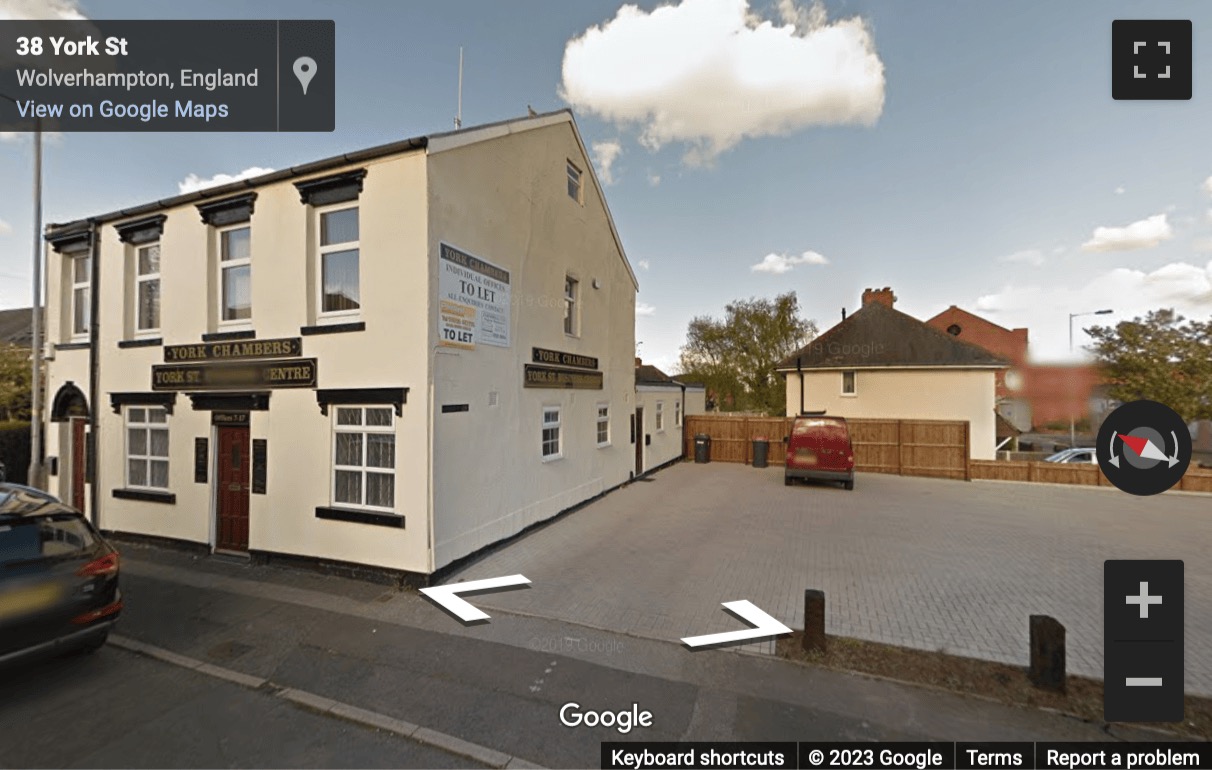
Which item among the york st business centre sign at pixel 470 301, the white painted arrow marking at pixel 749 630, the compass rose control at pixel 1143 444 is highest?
the york st business centre sign at pixel 470 301

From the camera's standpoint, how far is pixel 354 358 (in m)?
7.05

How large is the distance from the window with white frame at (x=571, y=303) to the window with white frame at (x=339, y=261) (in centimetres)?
487

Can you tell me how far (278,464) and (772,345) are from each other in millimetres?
29294

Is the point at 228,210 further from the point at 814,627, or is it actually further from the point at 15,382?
the point at 15,382

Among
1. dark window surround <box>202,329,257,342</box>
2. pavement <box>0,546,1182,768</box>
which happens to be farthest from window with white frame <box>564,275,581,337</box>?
pavement <box>0,546,1182,768</box>

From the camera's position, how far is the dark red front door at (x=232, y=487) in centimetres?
792

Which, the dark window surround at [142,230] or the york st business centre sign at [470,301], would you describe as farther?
A: the dark window surround at [142,230]

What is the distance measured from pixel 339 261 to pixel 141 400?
5.17 m

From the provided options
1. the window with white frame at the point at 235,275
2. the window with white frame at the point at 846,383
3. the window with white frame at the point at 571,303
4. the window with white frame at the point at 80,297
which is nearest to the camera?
the window with white frame at the point at 235,275

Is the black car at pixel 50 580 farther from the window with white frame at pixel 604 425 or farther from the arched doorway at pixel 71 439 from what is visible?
the window with white frame at pixel 604 425

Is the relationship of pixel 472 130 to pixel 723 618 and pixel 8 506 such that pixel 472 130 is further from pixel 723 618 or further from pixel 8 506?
pixel 723 618

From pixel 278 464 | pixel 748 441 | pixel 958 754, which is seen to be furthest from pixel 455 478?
pixel 748 441

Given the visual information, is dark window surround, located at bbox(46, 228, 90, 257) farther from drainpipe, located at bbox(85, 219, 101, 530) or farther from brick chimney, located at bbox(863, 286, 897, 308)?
brick chimney, located at bbox(863, 286, 897, 308)

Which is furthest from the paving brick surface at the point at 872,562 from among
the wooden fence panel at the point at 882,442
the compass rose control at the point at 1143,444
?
the wooden fence panel at the point at 882,442
